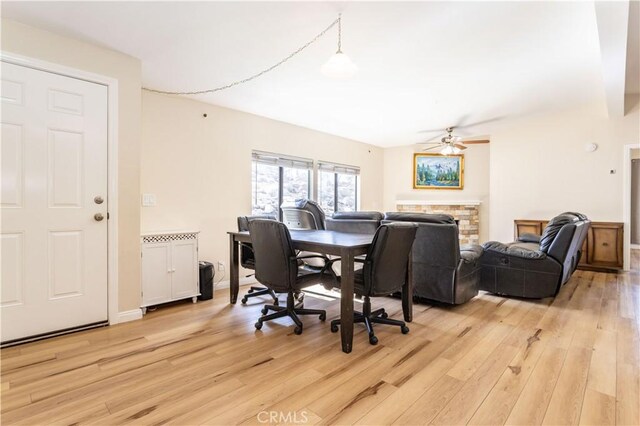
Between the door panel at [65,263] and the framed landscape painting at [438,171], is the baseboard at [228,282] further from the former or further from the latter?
the framed landscape painting at [438,171]

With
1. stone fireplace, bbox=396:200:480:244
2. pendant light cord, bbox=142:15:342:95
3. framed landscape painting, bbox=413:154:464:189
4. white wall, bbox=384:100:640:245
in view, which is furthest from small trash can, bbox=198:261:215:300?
white wall, bbox=384:100:640:245

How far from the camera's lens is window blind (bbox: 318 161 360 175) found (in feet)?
19.2

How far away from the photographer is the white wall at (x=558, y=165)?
523 cm

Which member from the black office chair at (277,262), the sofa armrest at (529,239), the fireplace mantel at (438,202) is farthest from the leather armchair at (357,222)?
the fireplace mantel at (438,202)

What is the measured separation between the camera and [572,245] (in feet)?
11.8

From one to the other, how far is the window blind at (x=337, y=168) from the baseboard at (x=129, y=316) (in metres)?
3.63

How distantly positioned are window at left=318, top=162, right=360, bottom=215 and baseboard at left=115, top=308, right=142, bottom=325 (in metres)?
3.50

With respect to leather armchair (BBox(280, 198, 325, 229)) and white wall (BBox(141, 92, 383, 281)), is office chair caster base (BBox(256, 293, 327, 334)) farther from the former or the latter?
white wall (BBox(141, 92, 383, 281))

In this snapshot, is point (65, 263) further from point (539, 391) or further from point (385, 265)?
point (539, 391)

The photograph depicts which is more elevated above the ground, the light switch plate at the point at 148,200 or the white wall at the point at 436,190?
the white wall at the point at 436,190

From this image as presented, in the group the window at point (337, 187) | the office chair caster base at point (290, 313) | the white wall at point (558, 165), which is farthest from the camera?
the window at point (337, 187)

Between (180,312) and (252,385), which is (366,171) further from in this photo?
(252,385)

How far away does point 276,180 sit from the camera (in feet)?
16.8

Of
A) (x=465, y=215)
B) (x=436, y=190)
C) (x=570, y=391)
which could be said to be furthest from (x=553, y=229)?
(x=436, y=190)
